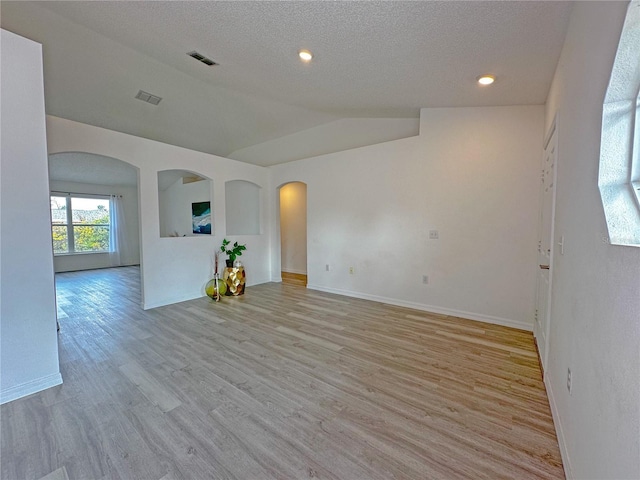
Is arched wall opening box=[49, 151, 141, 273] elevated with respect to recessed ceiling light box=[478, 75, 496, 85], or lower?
lower

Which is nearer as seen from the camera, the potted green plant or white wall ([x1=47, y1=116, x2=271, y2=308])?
white wall ([x1=47, y1=116, x2=271, y2=308])

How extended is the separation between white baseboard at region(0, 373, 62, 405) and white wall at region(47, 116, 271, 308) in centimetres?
196

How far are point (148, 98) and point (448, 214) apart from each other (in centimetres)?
511

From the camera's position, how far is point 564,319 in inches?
65.9

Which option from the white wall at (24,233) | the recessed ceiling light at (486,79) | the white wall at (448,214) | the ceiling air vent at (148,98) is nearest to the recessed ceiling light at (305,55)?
the recessed ceiling light at (486,79)

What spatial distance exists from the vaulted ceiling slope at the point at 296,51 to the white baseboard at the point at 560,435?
101 inches

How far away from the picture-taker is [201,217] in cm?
723

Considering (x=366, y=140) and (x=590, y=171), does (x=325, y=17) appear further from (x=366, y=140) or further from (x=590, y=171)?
(x=366, y=140)

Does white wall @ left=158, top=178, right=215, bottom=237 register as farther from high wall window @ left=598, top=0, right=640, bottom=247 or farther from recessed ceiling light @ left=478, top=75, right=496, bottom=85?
high wall window @ left=598, top=0, right=640, bottom=247

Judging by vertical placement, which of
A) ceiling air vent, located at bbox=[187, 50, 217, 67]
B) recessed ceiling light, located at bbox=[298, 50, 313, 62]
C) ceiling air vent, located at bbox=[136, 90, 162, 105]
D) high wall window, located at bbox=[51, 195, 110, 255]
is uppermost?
ceiling air vent, located at bbox=[136, 90, 162, 105]

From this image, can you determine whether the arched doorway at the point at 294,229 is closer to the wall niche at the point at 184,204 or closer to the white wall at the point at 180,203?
the wall niche at the point at 184,204

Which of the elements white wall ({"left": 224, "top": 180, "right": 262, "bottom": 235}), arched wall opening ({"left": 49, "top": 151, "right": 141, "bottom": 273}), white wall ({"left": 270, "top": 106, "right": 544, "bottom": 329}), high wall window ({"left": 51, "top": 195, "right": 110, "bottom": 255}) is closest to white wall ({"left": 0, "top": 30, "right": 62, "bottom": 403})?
white wall ({"left": 270, "top": 106, "right": 544, "bottom": 329})

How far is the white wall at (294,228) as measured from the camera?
6961 millimetres

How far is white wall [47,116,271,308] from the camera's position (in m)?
3.30
